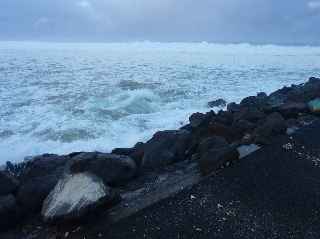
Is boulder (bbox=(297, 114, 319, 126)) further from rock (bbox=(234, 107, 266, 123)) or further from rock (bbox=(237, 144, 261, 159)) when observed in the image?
rock (bbox=(237, 144, 261, 159))

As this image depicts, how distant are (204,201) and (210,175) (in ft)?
1.61

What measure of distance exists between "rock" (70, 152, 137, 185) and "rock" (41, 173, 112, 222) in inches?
25.6

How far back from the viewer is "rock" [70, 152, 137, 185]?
4314mm

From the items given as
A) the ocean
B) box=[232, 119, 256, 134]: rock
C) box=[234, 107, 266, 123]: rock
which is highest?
box=[232, 119, 256, 134]: rock

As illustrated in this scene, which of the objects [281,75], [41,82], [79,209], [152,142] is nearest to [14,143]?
[152,142]

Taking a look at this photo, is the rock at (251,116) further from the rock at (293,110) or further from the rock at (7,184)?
the rock at (7,184)

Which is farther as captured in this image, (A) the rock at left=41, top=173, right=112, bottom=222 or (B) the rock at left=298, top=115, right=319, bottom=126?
(B) the rock at left=298, top=115, right=319, bottom=126

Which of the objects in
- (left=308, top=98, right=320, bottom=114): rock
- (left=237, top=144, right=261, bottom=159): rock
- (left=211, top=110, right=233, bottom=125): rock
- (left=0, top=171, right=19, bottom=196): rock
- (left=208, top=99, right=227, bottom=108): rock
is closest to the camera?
(left=0, top=171, right=19, bottom=196): rock

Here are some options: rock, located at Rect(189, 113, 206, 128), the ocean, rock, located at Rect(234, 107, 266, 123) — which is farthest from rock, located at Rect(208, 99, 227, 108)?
rock, located at Rect(234, 107, 266, 123)

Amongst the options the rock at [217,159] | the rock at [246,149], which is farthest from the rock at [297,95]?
the rock at [217,159]

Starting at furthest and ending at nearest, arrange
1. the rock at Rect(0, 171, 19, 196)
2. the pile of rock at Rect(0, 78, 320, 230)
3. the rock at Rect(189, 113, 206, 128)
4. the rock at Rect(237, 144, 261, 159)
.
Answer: the rock at Rect(189, 113, 206, 128), the rock at Rect(237, 144, 261, 159), the rock at Rect(0, 171, 19, 196), the pile of rock at Rect(0, 78, 320, 230)

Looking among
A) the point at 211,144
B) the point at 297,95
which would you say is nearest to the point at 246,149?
the point at 211,144

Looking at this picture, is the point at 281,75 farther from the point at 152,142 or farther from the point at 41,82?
the point at 152,142

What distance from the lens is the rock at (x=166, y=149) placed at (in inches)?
201
